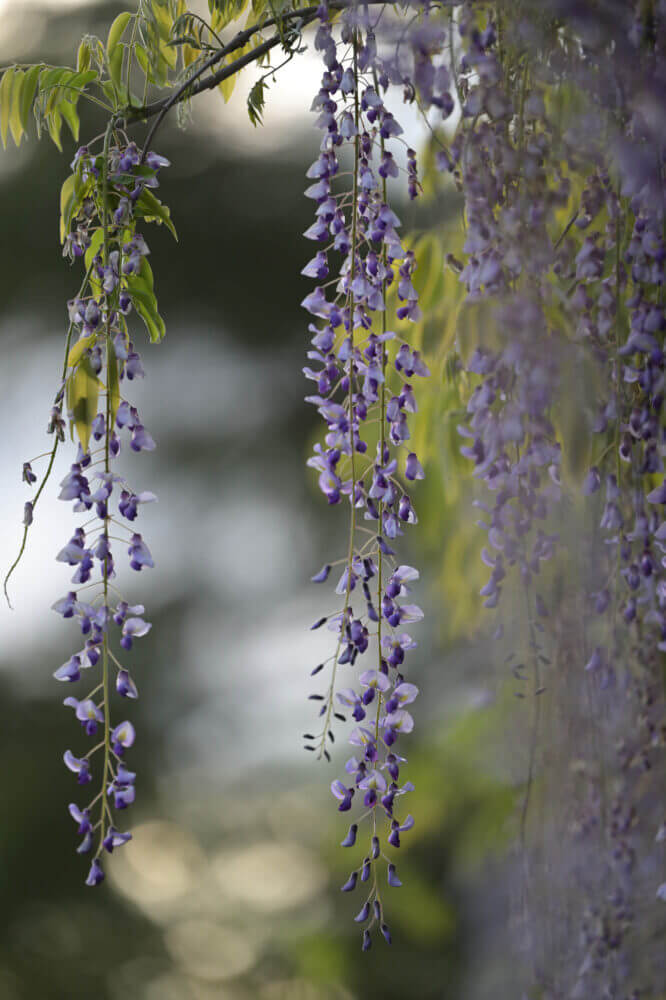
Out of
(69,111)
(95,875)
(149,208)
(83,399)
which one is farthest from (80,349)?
(95,875)

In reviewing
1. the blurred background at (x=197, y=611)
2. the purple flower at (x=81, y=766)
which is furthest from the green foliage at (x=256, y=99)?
the blurred background at (x=197, y=611)

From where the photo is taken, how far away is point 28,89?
0.87m

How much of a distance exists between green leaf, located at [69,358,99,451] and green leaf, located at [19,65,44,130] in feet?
0.97

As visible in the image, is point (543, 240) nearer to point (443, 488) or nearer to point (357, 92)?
point (357, 92)

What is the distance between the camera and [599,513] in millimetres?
688

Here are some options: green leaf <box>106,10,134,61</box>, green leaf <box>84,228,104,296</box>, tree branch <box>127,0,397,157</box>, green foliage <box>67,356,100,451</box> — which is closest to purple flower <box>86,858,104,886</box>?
green foliage <box>67,356,100,451</box>

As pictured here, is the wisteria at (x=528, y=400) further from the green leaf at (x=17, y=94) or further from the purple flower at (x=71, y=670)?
the green leaf at (x=17, y=94)

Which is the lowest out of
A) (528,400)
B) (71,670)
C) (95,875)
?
(95,875)

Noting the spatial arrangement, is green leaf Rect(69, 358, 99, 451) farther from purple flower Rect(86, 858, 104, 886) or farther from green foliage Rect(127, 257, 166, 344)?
purple flower Rect(86, 858, 104, 886)

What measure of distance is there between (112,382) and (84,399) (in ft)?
0.08

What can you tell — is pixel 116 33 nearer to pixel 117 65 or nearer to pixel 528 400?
pixel 117 65

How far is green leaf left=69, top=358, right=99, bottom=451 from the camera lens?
2.35 ft

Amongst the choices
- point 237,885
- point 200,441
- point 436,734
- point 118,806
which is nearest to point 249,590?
point 200,441

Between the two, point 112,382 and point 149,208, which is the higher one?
point 149,208
